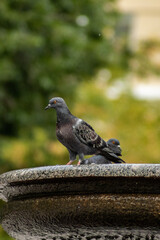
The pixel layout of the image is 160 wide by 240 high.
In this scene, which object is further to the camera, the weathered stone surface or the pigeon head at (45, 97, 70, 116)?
the pigeon head at (45, 97, 70, 116)

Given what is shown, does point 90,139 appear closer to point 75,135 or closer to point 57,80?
point 75,135

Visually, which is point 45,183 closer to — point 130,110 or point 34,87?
point 34,87

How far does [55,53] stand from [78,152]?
9.76 metres

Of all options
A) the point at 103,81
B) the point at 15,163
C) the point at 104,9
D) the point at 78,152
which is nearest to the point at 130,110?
the point at 103,81

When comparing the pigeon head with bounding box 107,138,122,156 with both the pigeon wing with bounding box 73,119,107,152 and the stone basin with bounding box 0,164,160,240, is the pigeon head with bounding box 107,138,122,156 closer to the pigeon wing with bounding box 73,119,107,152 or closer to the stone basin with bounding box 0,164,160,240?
the pigeon wing with bounding box 73,119,107,152

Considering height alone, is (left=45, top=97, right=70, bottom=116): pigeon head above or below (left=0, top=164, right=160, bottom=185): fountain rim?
above

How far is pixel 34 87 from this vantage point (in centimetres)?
1363

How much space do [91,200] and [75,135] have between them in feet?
2.38

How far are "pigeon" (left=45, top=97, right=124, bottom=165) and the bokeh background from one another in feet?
24.1

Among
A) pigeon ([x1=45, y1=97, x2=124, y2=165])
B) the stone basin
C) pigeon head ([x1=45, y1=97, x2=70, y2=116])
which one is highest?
pigeon head ([x1=45, y1=97, x2=70, y2=116])

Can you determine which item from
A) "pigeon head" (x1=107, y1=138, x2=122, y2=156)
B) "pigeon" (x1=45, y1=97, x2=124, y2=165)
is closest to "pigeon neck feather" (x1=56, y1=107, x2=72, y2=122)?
"pigeon" (x1=45, y1=97, x2=124, y2=165)

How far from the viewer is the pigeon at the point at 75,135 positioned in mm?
4336

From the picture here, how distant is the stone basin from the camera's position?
3613 mm

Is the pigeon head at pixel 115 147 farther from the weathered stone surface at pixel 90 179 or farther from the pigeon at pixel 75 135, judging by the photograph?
the weathered stone surface at pixel 90 179
